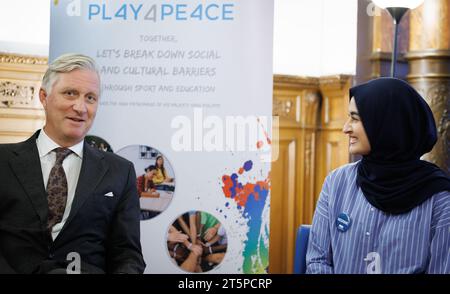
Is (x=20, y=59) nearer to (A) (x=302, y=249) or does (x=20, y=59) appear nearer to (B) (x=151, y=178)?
(B) (x=151, y=178)

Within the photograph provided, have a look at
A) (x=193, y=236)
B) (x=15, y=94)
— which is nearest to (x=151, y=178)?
(x=193, y=236)

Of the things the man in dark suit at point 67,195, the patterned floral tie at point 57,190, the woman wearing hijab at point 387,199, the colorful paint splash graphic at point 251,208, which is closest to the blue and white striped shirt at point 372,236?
the woman wearing hijab at point 387,199

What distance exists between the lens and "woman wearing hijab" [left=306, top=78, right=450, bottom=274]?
2.27m

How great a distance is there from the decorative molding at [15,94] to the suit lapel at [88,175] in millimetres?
859

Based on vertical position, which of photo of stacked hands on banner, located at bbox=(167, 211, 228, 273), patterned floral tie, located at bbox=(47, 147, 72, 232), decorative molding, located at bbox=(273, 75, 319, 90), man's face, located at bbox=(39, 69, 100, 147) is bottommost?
photo of stacked hands on banner, located at bbox=(167, 211, 228, 273)

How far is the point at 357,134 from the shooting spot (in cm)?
238

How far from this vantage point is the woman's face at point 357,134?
2.37m

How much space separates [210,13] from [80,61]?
57 centimetres

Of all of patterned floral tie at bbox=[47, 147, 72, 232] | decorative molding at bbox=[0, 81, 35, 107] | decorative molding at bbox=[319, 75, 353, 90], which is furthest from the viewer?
decorative molding at bbox=[319, 75, 353, 90]

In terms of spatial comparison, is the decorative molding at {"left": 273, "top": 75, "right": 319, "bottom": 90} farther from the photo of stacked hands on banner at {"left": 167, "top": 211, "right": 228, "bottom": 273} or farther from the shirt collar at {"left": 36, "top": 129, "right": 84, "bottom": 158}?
the shirt collar at {"left": 36, "top": 129, "right": 84, "bottom": 158}

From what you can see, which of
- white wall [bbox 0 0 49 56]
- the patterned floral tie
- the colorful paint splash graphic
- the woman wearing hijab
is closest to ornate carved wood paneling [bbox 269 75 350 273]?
the colorful paint splash graphic

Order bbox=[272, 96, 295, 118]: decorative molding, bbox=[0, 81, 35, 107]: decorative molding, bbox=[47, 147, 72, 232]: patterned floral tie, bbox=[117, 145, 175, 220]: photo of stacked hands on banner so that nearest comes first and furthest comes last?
bbox=[47, 147, 72, 232]: patterned floral tie → bbox=[117, 145, 175, 220]: photo of stacked hands on banner → bbox=[0, 81, 35, 107]: decorative molding → bbox=[272, 96, 295, 118]: decorative molding

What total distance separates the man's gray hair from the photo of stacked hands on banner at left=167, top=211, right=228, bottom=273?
2.40ft
